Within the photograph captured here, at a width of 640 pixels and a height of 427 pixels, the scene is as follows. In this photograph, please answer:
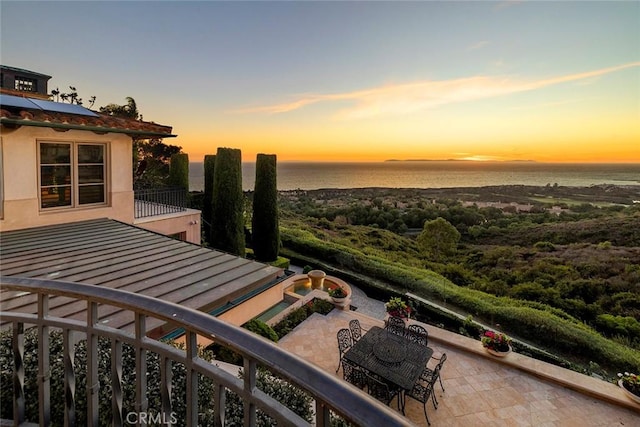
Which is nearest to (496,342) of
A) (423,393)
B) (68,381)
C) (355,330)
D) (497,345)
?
(497,345)

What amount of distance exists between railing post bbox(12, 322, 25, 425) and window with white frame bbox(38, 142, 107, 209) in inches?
268

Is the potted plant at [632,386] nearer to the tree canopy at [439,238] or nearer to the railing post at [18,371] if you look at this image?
the railing post at [18,371]

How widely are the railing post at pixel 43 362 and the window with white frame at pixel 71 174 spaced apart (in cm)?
695

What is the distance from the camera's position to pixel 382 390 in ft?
17.1

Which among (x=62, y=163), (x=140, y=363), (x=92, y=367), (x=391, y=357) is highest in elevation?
(x=62, y=163)

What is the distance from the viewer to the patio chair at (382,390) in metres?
5.07

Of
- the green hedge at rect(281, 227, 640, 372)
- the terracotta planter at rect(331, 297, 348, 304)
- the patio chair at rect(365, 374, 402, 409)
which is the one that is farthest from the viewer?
the terracotta planter at rect(331, 297, 348, 304)

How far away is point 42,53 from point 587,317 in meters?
21.1

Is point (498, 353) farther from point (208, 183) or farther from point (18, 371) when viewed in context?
point (208, 183)

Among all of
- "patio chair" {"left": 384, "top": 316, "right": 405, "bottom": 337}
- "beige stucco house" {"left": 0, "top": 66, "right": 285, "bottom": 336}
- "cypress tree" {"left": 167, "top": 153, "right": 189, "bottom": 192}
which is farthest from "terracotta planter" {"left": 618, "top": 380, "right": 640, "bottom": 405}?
"cypress tree" {"left": 167, "top": 153, "right": 189, "bottom": 192}

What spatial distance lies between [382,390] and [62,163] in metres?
8.48

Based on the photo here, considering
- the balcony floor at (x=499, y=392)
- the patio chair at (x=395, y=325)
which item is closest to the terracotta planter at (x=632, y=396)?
the balcony floor at (x=499, y=392)

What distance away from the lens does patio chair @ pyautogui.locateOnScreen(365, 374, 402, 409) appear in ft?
16.6

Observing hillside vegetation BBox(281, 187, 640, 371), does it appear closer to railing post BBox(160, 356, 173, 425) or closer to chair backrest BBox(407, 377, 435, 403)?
chair backrest BBox(407, 377, 435, 403)
